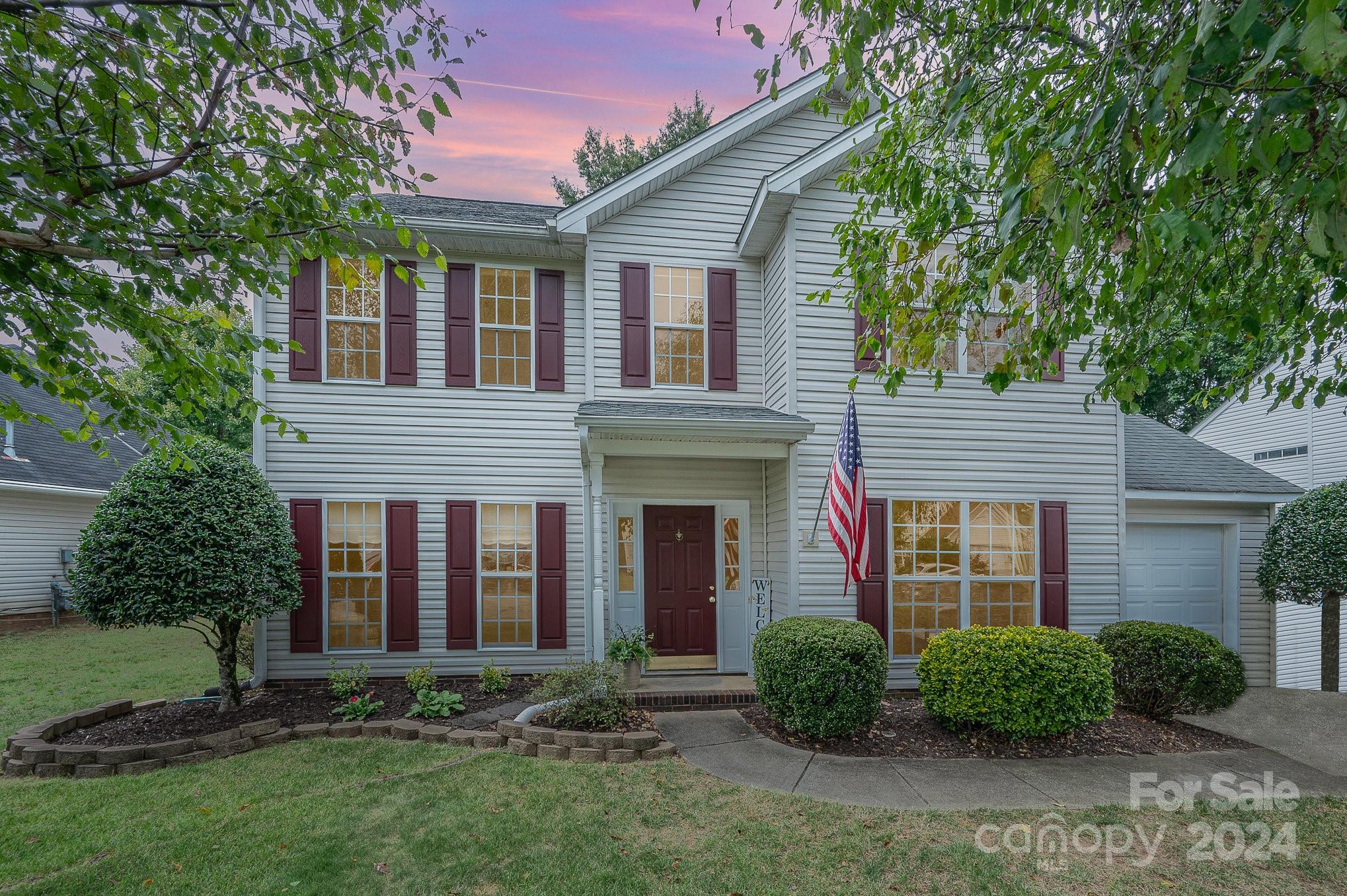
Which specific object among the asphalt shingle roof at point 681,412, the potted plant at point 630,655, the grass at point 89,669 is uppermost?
the asphalt shingle roof at point 681,412

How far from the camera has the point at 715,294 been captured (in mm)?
8164

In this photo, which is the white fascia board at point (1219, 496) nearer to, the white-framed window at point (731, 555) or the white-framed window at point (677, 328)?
the white-framed window at point (731, 555)

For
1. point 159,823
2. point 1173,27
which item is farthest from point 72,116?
point 1173,27

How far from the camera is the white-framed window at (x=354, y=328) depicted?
25.1 ft

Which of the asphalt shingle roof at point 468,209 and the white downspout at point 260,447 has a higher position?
the asphalt shingle roof at point 468,209

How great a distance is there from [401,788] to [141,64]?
4.68 m

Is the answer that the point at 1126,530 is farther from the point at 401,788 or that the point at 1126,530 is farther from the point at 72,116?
the point at 72,116

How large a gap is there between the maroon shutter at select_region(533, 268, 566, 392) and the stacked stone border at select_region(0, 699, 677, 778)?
4110 millimetres

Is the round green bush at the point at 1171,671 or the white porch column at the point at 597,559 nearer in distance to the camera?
the round green bush at the point at 1171,671

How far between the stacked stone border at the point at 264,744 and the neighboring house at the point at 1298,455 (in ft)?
38.2

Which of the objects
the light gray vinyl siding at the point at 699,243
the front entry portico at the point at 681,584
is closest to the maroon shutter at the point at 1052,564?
the light gray vinyl siding at the point at 699,243

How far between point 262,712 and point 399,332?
4393 mm

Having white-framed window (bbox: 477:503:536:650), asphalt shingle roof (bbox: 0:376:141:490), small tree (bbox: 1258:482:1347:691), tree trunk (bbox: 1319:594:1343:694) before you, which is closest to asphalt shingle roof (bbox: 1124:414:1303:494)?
small tree (bbox: 1258:482:1347:691)

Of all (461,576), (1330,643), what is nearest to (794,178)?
(461,576)
